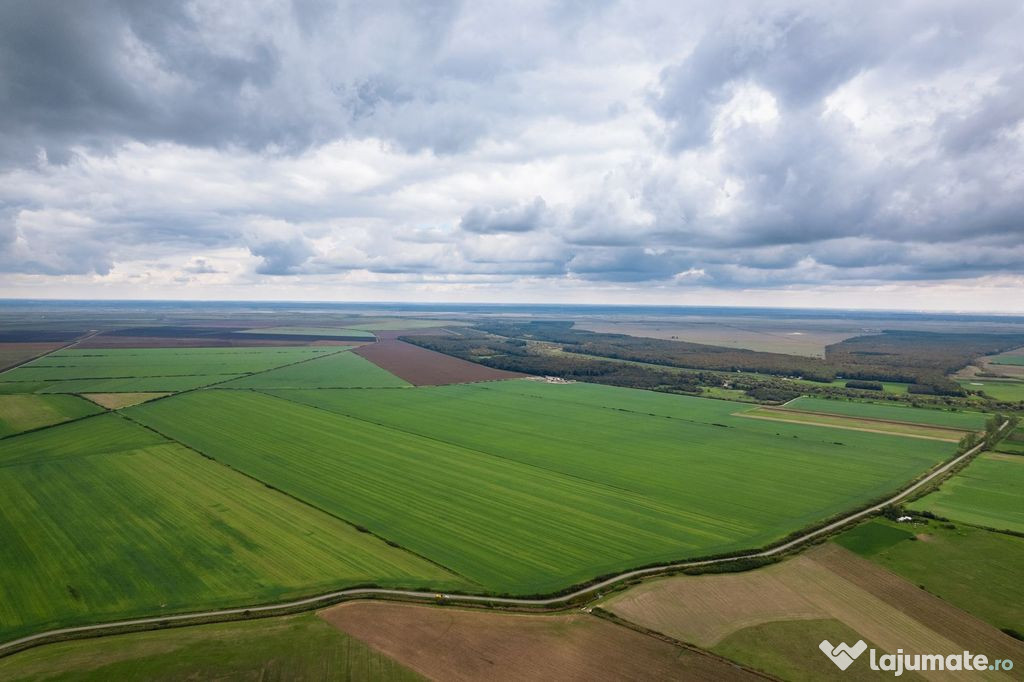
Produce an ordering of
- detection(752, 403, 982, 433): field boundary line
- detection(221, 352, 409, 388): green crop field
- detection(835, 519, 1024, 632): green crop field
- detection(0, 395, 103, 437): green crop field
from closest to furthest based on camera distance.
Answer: detection(835, 519, 1024, 632): green crop field, detection(0, 395, 103, 437): green crop field, detection(752, 403, 982, 433): field boundary line, detection(221, 352, 409, 388): green crop field

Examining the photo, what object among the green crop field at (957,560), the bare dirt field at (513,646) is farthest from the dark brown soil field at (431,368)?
the green crop field at (957,560)

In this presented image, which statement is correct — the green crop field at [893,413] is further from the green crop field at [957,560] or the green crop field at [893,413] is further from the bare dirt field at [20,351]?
the bare dirt field at [20,351]

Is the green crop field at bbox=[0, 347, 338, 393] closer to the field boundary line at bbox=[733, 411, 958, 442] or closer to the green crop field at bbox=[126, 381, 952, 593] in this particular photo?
the green crop field at bbox=[126, 381, 952, 593]

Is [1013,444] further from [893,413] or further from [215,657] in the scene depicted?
[215,657]

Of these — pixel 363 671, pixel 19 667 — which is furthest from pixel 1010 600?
pixel 19 667

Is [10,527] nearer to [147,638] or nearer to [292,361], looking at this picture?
[147,638]

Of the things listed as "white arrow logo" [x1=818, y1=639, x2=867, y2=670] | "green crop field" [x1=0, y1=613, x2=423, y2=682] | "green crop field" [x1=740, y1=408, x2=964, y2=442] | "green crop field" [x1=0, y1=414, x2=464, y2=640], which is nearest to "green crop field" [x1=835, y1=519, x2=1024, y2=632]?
"white arrow logo" [x1=818, y1=639, x2=867, y2=670]

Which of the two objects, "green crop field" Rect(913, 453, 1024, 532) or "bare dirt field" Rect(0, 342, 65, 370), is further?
"bare dirt field" Rect(0, 342, 65, 370)
